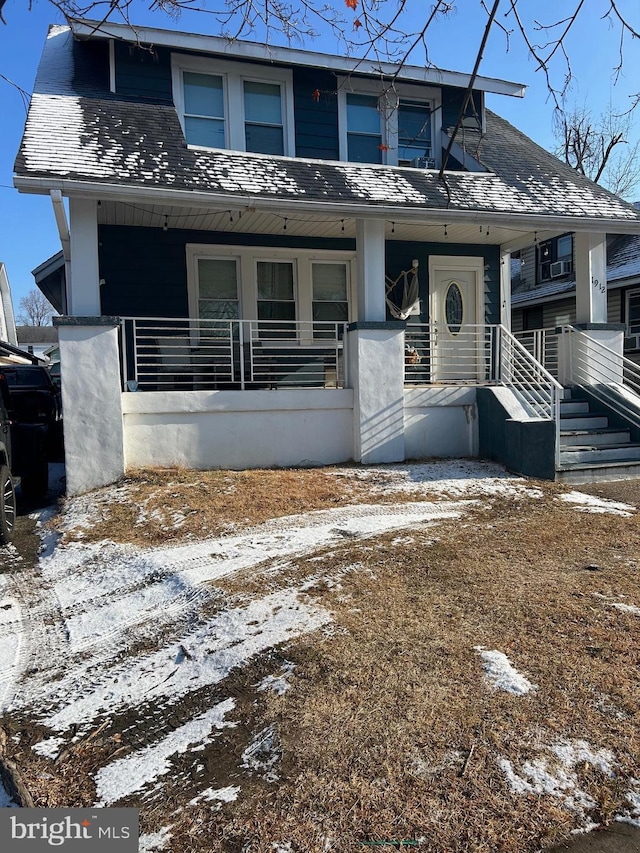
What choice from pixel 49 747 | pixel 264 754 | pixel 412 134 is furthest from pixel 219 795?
pixel 412 134

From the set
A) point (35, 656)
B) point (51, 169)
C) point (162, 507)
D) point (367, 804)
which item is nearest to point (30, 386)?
point (51, 169)

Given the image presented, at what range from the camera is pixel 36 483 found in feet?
27.9

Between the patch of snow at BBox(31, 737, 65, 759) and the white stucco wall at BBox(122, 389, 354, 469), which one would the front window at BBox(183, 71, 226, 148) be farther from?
the patch of snow at BBox(31, 737, 65, 759)

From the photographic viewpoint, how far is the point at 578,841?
2.06m

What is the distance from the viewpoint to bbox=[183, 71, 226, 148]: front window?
33.8ft

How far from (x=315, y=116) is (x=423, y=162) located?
224cm

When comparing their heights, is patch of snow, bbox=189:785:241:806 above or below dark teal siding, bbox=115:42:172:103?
below

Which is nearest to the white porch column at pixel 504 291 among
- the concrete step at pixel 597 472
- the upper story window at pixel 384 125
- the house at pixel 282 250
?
the house at pixel 282 250

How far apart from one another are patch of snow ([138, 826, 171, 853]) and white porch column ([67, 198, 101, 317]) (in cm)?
682

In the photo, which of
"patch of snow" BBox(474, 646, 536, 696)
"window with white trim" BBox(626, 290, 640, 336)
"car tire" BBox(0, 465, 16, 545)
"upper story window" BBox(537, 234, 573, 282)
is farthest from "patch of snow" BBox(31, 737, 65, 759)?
"upper story window" BBox(537, 234, 573, 282)

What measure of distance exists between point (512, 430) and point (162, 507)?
4920 millimetres

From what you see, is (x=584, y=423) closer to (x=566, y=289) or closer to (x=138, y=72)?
(x=138, y=72)

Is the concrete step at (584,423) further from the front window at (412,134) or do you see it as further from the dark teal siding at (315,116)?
the dark teal siding at (315,116)

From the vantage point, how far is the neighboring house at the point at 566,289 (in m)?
18.1
